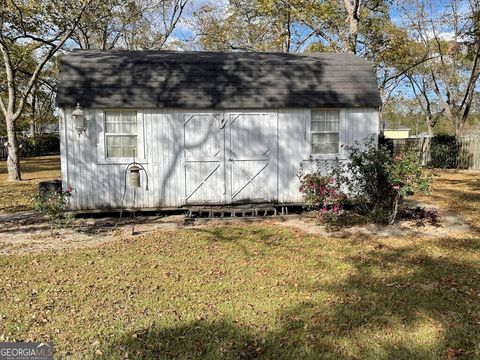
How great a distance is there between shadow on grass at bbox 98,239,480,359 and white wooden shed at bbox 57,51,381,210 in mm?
4979

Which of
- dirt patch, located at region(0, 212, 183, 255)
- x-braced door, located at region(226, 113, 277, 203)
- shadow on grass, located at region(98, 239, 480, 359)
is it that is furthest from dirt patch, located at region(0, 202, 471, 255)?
shadow on grass, located at region(98, 239, 480, 359)

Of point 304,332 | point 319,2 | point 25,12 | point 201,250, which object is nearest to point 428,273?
point 304,332

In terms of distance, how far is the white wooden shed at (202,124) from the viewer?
9.03m

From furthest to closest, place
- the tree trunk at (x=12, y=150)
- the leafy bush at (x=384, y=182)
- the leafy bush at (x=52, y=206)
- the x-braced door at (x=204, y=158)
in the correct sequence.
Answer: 1. the tree trunk at (x=12, y=150)
2. the x-braced door at (x=204, y=158)
3. the leafy bush at (x=52, y=206)
4. the leafy bush at (x=384, y=182)

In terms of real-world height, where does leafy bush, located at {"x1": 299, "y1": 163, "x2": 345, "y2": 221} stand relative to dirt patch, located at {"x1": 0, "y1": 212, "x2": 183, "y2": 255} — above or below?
above

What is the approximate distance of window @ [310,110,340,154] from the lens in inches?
382

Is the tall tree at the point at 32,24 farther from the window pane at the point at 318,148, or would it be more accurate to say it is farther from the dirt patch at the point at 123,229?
the window pane at the point at 318,148

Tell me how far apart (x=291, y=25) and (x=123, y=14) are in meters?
9.78

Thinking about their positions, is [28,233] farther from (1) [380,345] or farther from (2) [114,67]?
(1) [380,345]

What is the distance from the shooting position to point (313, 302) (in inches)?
175

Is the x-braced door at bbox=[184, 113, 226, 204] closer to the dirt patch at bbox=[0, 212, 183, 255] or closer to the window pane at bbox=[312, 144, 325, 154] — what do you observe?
the dirt patch at bbox=[0, 212, 183, 255]

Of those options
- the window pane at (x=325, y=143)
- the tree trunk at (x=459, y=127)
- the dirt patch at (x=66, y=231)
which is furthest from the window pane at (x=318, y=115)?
the tree trunk at (x=459, y=127)

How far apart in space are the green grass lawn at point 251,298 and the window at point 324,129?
3.31 metres

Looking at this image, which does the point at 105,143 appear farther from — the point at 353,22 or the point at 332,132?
the point at 353,22
